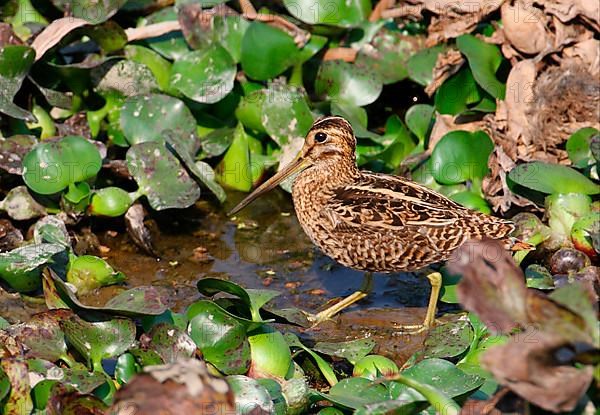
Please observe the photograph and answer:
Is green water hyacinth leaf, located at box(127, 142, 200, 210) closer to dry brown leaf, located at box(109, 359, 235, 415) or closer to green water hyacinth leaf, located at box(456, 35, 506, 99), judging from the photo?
green water hyacinth leaf, located at box(456, 35, 506, 99)

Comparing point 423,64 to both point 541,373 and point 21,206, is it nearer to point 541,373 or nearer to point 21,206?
point 21,206

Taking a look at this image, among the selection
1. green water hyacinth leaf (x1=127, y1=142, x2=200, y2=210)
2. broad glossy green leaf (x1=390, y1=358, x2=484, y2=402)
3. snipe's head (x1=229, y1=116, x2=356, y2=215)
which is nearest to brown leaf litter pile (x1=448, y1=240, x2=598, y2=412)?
broad glossy green leaf (x1=390, y1=358, x2=484, y2=402)

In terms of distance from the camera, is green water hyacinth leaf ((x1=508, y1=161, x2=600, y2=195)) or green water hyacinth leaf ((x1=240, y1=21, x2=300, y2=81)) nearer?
green water hyacinth leaf ((x1=508, y1=161, x2=600, y2=195))

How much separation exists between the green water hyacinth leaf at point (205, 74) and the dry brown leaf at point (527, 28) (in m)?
1.74

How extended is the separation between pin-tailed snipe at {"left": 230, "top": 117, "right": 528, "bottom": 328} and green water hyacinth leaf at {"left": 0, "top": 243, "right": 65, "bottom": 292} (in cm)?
136

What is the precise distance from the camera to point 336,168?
589cm

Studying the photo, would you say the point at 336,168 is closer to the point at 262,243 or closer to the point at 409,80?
the point at 262,243

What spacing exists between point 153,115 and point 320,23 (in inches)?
51.6

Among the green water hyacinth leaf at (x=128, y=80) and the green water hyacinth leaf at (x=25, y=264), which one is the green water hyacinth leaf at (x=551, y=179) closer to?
the green water hyacinth leaf at (x=128, y=80)

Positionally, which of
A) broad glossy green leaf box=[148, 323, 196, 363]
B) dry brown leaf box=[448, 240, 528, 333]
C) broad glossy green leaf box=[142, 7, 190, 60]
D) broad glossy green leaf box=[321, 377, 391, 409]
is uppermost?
dry brown leaf box=[448, 240, 528, 333]

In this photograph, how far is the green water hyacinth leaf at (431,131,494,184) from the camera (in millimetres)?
6477

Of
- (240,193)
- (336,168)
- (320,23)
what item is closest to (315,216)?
(336,168)

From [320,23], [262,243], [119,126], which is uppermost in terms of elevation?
[320,23]

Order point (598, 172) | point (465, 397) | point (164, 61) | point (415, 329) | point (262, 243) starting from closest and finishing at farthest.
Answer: point (465, 397), point (415, 329), point (598, 172), point (262, 243), point (164, 61)
